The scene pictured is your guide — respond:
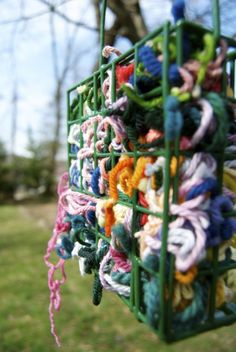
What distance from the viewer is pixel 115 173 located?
1.78ft

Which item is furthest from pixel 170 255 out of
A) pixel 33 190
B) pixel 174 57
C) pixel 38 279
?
pixel 33 190

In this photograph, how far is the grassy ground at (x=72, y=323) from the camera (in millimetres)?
1966

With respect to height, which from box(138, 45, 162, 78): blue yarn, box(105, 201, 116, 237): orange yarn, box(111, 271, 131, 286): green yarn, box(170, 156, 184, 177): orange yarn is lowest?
box(111, 271, 131, 286): green yarn

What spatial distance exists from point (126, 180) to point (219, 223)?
157mm

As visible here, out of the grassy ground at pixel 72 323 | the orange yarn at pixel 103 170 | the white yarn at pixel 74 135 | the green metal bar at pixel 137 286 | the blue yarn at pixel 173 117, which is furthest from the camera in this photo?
the grassy ground at pixel 72 323

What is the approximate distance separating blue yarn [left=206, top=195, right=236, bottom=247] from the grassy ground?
59.5 inches

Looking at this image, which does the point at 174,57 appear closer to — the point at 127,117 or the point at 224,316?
the point at 127,117

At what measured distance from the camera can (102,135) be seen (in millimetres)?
638

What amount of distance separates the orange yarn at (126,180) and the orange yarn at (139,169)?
0.10 ft

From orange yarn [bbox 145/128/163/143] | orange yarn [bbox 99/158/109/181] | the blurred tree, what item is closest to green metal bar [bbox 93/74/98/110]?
orange yarn [bbox 99/158/109/181]

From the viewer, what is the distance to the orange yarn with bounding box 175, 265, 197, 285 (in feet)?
1.34

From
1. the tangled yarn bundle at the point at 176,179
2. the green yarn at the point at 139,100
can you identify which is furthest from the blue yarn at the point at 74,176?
the green yarn at the point at 139,100

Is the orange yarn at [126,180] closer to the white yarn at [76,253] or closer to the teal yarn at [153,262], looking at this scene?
the teal yarn at [153,262]

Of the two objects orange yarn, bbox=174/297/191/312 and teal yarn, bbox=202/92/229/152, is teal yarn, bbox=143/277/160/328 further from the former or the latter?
teal yarn, bbox=202/92/229/152
